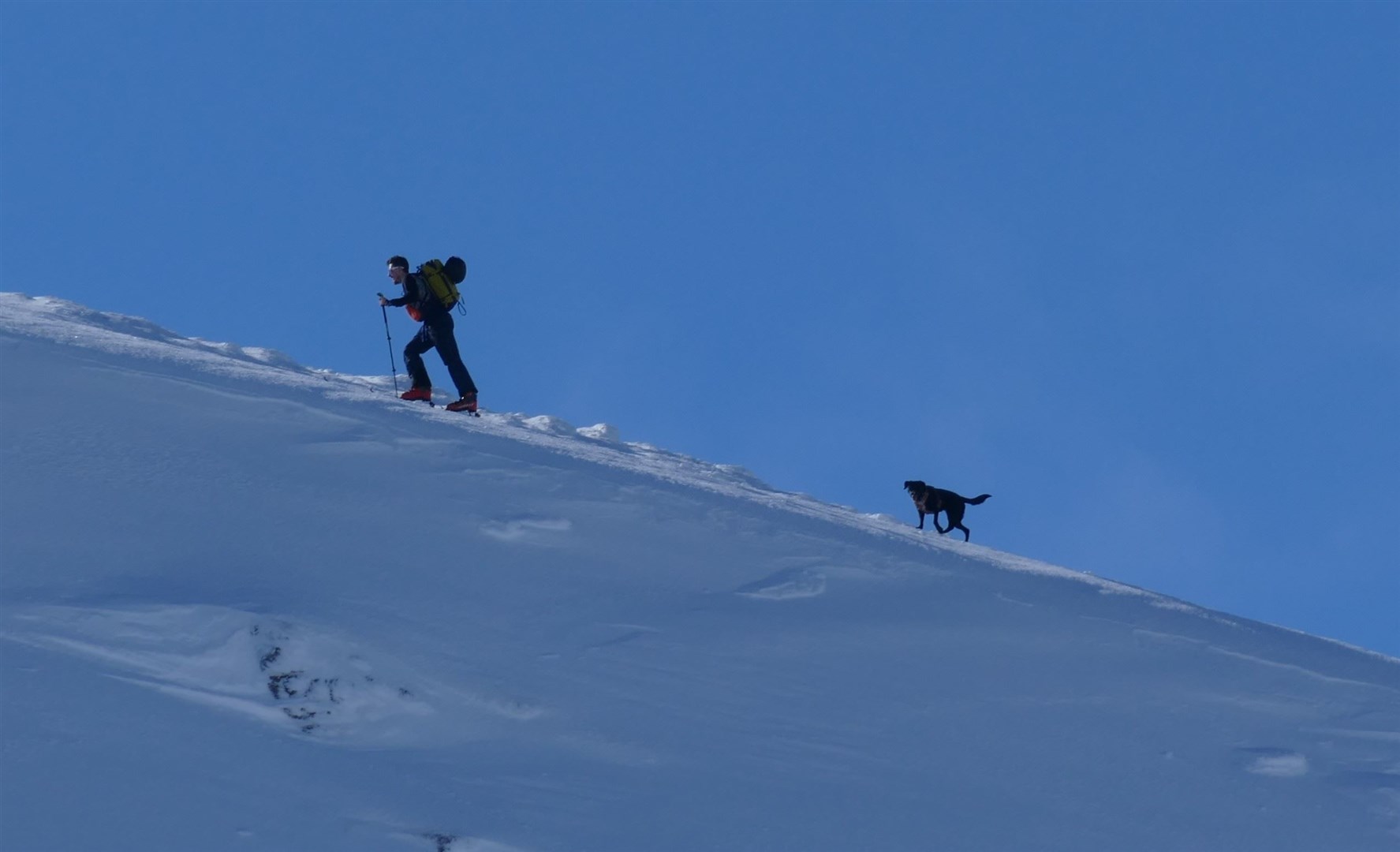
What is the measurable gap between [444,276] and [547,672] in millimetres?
5941

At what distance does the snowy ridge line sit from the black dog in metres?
1.04

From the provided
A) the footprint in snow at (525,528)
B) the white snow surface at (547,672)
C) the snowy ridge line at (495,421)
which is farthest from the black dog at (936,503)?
the footprint in snow at (525,528)

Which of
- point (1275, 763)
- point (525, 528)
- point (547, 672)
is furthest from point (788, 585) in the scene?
point (1275, 763)

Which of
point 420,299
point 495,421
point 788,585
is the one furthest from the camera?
point 495,421

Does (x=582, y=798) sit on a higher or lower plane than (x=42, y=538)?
lower

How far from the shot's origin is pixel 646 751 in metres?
7.03

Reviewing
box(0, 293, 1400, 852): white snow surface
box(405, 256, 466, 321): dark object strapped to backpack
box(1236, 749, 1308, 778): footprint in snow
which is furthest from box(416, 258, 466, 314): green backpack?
box(1236, 749, 1308, 778): footprint in snow

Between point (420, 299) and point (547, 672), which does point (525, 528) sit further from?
point (420, 299)

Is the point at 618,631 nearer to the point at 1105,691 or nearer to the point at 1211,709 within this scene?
the point at 1105,691

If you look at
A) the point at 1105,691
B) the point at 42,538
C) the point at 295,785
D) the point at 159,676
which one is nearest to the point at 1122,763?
the point at 1105,691

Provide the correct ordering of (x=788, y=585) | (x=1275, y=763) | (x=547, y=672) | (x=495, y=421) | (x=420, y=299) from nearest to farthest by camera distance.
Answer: (x=547, y=672), (x=1275, y=763), (x=788, y=585), (x=420, y=299), (x=495, y=421)

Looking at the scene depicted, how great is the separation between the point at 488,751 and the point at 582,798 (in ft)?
1.79

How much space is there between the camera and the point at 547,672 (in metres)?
7.56

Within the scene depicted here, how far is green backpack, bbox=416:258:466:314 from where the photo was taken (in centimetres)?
1274
